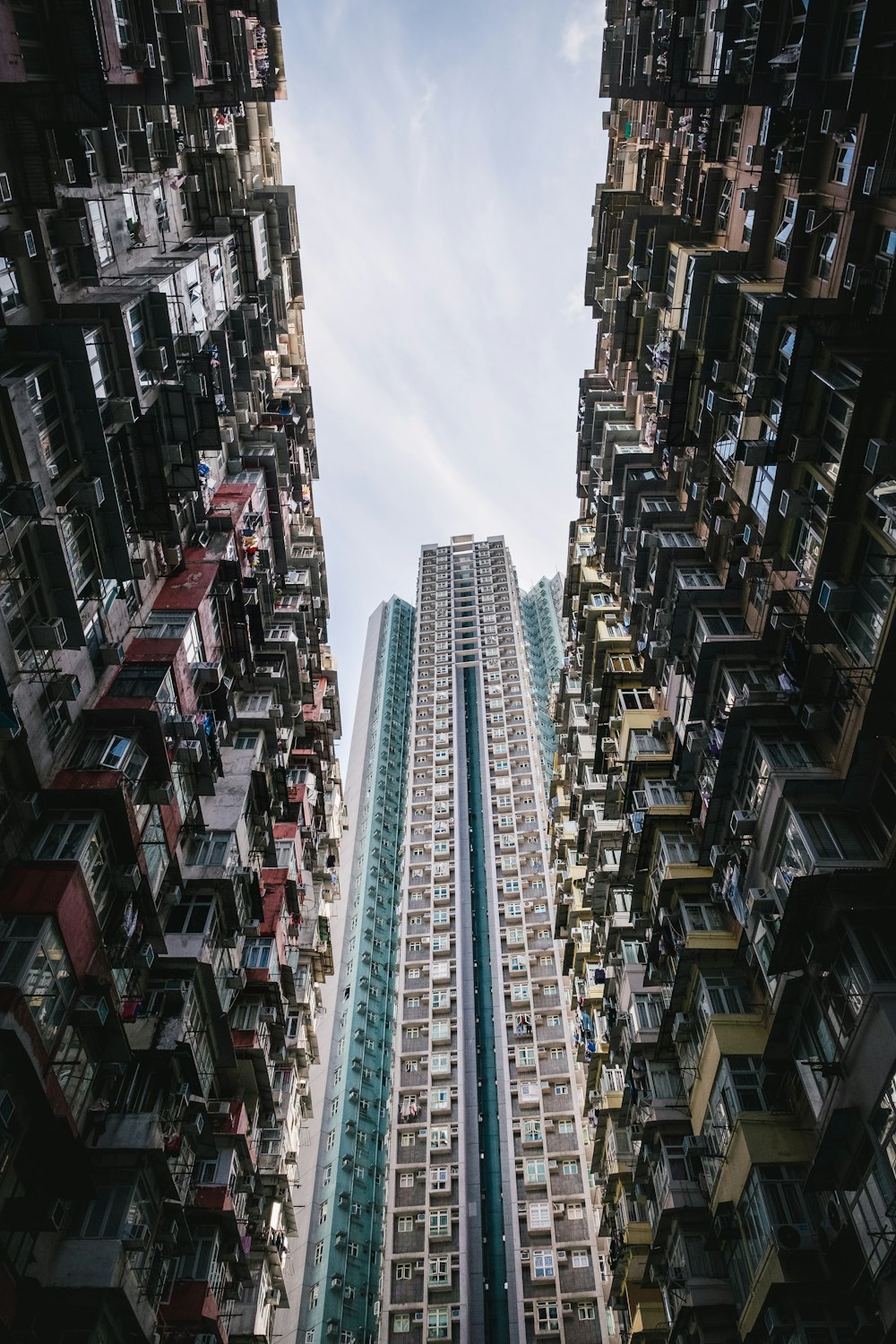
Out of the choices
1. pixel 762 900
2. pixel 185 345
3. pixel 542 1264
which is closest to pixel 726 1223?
pixel 762 900

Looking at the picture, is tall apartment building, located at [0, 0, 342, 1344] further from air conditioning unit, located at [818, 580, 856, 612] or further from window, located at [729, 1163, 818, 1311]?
air conditioning unit, located at [818, 580, 856, 612]

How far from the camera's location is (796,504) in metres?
22.6

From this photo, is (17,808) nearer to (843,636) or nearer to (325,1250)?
(843,636)

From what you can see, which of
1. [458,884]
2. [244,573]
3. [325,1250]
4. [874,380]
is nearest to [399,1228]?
[325,1250]

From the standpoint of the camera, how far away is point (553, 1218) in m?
47.2

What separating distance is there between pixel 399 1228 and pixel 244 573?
4171 centimetres

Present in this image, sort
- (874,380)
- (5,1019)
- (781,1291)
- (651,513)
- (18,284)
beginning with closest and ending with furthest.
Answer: (5,1019)
(781,1291)
(874,380)
(18,284)
(651,513)

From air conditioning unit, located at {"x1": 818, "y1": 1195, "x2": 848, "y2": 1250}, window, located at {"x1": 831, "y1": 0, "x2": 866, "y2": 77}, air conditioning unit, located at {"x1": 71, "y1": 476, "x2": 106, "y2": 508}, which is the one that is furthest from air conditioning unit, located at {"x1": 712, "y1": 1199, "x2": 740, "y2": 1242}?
window, located at {"x1": 831, "y1": 0, "x2": 866, "y2": 77}

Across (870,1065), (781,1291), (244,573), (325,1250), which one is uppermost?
(244,573)

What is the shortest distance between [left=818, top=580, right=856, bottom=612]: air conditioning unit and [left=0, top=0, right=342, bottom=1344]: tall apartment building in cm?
1977

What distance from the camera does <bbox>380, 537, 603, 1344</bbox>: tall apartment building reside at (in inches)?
1752

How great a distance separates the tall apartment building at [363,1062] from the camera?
4712 centimetres

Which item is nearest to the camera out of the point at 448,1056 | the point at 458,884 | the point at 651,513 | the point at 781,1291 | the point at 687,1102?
the point at 781,1291

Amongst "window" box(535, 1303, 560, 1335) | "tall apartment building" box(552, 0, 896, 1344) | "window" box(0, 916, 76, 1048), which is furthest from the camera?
"window" box(535, 1303, 560, 1335)
